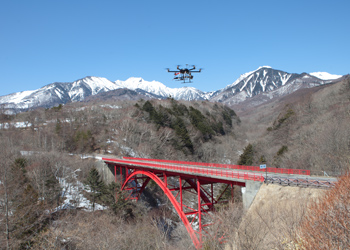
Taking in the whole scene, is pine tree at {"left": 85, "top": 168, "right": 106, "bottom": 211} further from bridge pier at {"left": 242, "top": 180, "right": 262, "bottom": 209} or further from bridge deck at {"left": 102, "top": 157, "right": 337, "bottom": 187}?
bridge pier at {"left": 242, "top": 180, "right": 262, "bottom": 209}

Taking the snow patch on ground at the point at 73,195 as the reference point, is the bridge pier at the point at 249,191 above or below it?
above

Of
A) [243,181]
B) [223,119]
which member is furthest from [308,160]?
[223,119]

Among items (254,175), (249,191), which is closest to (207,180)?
(254,175)

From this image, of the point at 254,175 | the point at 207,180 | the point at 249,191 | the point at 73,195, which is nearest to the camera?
the point at 249,191

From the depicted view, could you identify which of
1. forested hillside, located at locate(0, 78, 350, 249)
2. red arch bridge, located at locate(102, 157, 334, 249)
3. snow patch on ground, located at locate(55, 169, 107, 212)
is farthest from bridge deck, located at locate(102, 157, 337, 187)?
snow patch on ground, located at locate(55, 169, 107, 212)

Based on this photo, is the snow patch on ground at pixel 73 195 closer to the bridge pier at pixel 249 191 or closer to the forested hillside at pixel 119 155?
the forested hillside at pixel 119 155

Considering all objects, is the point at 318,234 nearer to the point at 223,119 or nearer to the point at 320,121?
the point at 320,121

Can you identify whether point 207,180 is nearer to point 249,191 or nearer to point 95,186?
point 249,191

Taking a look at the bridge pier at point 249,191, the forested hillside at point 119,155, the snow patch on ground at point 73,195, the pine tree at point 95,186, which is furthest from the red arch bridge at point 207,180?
the snow patch on ground at point 73,195
